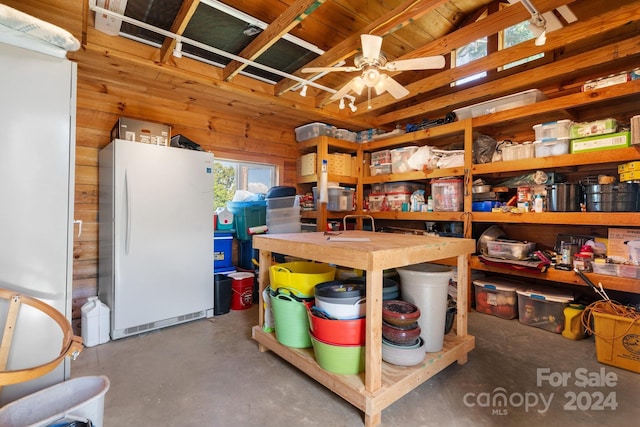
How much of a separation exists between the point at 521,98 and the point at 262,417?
344cm

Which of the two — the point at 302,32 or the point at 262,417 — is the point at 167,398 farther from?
the point at 302,32

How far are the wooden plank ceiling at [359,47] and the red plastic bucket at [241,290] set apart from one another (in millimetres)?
1967

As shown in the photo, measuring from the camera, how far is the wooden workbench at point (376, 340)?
4.91ft

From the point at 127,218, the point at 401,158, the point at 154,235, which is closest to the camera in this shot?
the point at 127,218

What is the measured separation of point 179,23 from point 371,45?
1.41 metres

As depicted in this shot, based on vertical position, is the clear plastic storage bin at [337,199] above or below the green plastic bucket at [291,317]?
above

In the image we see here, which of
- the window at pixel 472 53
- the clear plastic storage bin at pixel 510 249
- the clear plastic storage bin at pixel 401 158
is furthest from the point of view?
the clear plastic storage bin at pixel 401 158

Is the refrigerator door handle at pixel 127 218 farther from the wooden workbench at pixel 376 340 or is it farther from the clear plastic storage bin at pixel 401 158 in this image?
the clear plastic storage bin at pixel 401 158

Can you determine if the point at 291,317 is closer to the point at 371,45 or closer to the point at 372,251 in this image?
the point at 372,251

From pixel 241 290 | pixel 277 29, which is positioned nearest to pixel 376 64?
pixel 277 29

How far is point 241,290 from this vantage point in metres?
3.22

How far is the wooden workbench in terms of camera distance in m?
1.50

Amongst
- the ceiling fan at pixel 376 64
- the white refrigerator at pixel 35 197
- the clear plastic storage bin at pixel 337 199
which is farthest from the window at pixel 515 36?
the white refrigerator at pixel 35 197

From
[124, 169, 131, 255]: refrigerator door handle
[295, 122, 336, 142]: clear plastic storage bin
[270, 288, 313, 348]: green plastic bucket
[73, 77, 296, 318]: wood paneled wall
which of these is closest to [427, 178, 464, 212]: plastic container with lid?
[295, 122, 336, 142]: clear plastic storage bin
